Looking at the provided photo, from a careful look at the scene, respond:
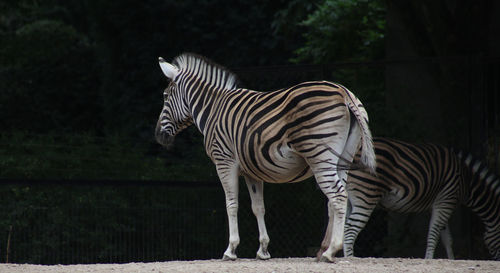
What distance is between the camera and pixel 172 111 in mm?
7656

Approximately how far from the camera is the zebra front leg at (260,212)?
6879mm

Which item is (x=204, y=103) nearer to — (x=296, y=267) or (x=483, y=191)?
(x=296, y=267)

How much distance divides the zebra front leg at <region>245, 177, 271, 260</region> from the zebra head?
1124mm

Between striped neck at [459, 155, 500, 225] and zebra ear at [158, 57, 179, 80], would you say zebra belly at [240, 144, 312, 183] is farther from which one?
striped neck at [459, 155, 500, 225]

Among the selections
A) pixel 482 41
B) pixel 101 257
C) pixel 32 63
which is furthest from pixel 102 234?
pixel 32 63

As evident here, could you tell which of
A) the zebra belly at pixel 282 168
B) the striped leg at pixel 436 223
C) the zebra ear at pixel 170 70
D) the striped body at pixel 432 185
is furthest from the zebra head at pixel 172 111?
the striped leg at pixel 436 223

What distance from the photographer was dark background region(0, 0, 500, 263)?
343 inches

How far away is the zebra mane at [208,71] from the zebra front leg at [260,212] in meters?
1.06

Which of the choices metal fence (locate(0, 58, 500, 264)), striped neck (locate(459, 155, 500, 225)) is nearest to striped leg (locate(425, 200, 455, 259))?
striped neck (locate(459, 155, 500, 225))

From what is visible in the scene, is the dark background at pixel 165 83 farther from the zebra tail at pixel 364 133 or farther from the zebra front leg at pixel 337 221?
the zebra front leg at pixel 337 221

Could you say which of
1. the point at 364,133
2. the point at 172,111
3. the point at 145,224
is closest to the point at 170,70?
the point at 172,111

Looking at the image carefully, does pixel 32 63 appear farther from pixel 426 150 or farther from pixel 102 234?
pixel 426 150

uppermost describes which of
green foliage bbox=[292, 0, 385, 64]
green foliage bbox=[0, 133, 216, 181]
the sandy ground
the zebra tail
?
green foliage bbox=[292, 0, 385, 64]

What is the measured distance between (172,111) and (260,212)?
1550 mm
